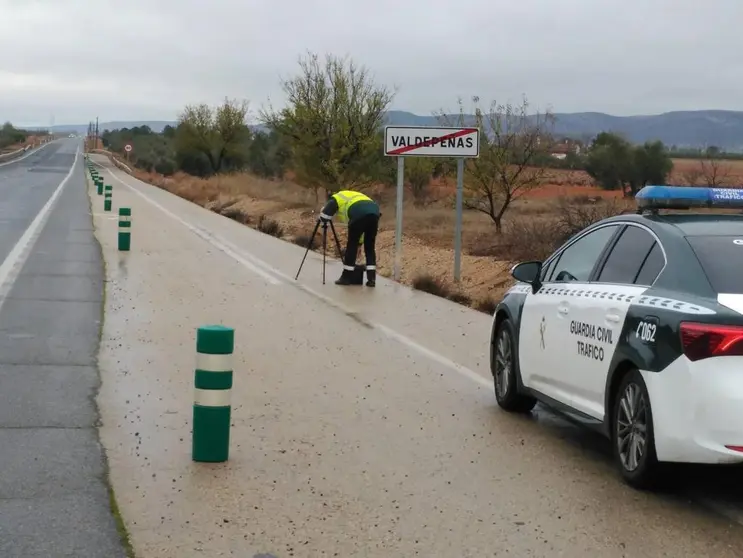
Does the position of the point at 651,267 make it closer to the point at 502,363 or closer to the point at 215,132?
the point at 502,363

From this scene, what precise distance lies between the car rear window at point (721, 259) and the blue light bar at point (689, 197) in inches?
21.5

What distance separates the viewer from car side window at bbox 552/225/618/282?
7797mm

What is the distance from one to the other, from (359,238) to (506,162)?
638 inches

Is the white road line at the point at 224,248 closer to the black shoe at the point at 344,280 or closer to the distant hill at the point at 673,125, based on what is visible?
the black shoe at the point at 344,280

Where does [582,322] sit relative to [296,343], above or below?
above

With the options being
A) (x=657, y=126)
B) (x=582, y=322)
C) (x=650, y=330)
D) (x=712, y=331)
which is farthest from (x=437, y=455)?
(x=657, y=126)

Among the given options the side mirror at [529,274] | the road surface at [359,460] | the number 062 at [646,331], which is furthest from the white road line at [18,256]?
the number 062 at [646,331]

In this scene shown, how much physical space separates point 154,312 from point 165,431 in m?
6.42

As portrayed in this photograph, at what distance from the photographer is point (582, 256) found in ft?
26.6

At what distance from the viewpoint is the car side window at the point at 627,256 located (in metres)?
7.05

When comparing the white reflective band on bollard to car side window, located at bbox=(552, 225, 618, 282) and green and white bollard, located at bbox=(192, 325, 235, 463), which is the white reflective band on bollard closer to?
green and white bollard, located at bbox=(192, 325, 235, 463)

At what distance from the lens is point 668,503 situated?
21.0ft

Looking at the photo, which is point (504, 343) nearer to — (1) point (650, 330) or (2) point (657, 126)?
(1) point (650, 330)

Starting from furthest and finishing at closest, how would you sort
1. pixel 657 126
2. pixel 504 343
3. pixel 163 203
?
1. pixel 657 126
2. pixel 163 203
3. pixel 504 343
